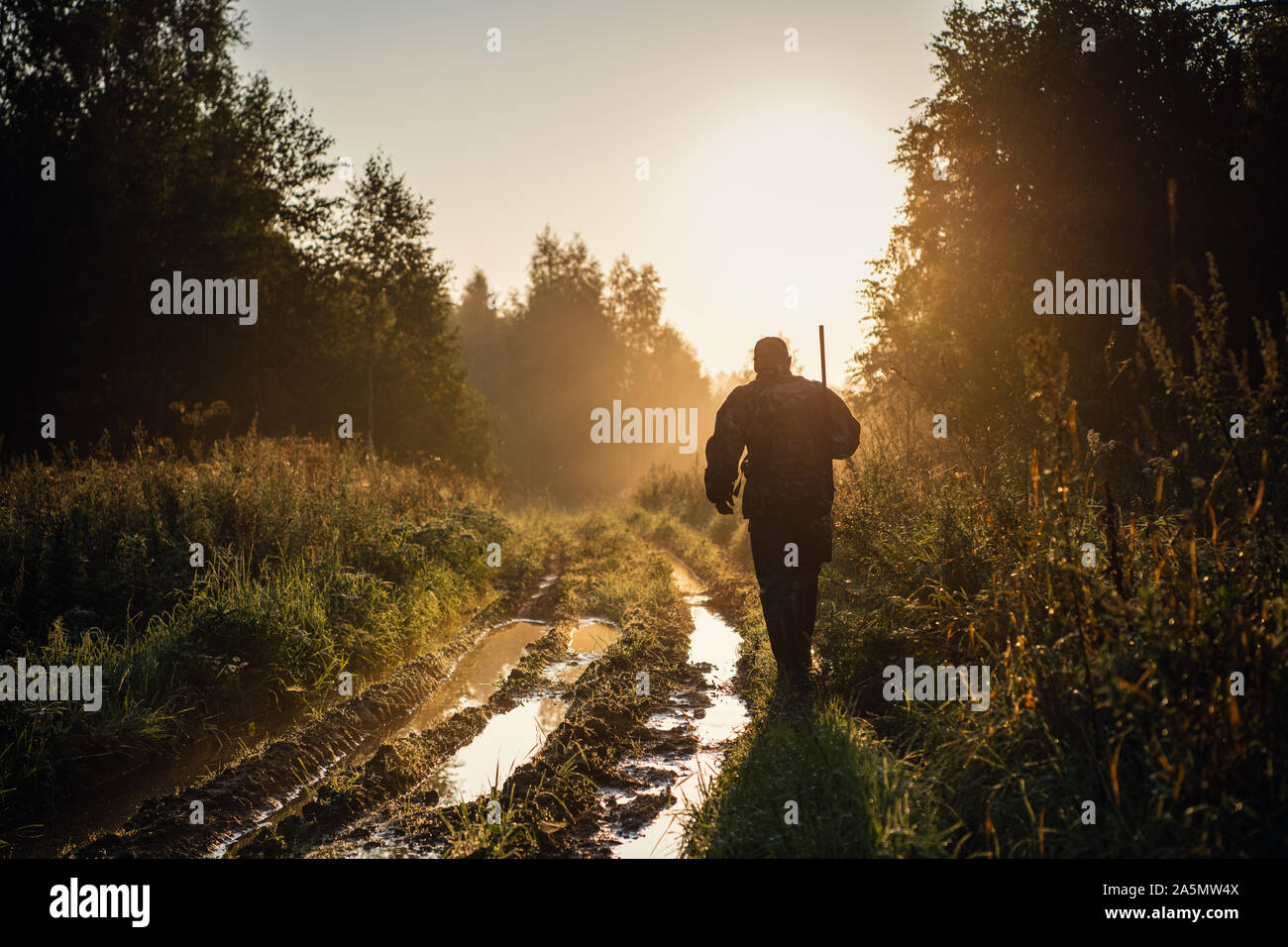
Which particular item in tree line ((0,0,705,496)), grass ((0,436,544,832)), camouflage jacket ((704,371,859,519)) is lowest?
grass ((0,436,544,832))

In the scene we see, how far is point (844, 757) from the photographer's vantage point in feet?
12.7

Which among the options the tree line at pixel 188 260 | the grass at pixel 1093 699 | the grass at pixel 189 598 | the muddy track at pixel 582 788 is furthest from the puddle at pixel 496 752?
the tree line at pixel 188 260

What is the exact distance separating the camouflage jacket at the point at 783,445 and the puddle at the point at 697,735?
5.15ft

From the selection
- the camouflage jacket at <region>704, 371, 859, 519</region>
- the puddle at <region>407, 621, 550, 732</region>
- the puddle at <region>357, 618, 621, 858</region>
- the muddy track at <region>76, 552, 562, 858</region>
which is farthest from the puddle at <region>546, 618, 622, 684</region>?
the camouflage jacket at <region>704, 371, 859, 519</region>

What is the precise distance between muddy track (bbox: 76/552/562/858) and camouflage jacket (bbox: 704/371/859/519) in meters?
2.76

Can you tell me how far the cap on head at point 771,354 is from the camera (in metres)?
6.20

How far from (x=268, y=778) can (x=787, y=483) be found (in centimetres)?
387

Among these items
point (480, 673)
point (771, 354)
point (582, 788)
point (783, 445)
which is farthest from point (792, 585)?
point (480, 673)

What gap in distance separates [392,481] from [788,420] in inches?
427

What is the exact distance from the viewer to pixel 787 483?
5.90 metres

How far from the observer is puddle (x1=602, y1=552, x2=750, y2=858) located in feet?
13.1

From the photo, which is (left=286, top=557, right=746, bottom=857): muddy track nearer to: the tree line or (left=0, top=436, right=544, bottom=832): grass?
(left=0, top=436, right=544, bottom=832): grass
